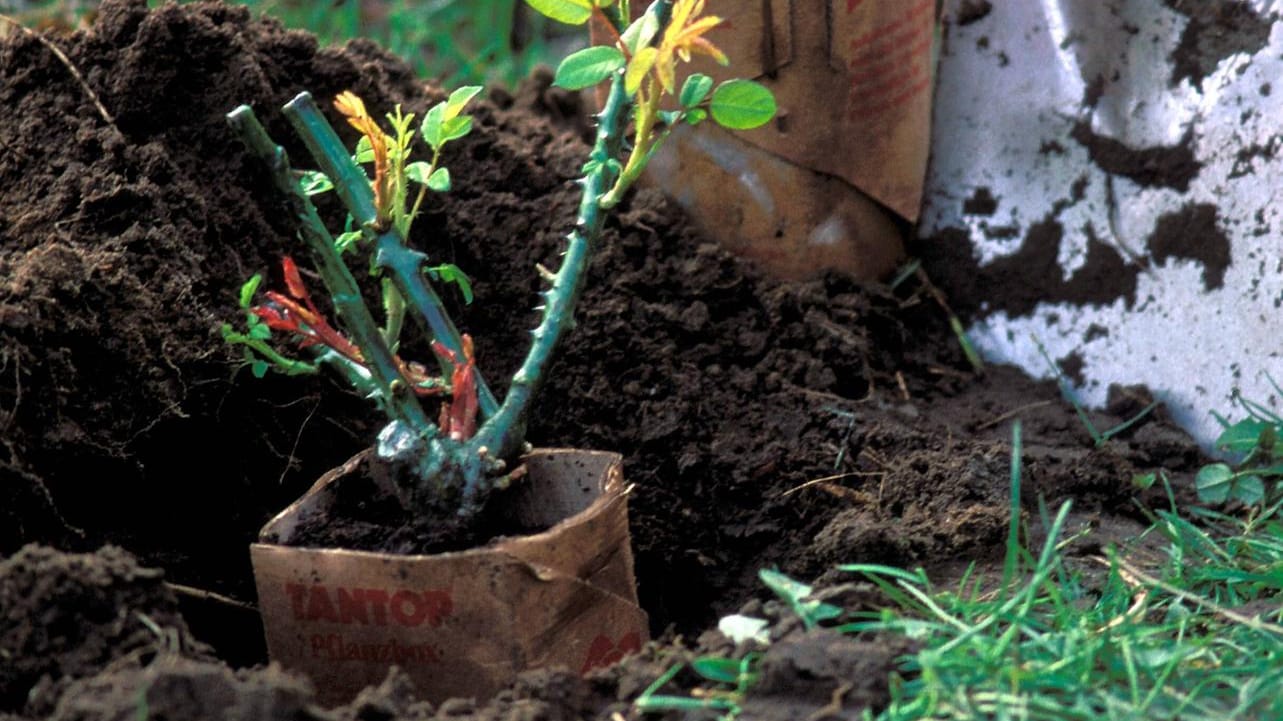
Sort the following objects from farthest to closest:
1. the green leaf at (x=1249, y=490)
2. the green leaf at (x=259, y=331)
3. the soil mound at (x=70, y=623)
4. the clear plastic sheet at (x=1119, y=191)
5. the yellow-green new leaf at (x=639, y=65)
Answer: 1. the clear plastic sheet at (x=1119, y=191)
2. the green leaf at (x=1249, y=490)
3. the green leaf at (x=259, y=331)
4. the yellow-green new leaf at (x=639, y=65)
5. the soil mound at (x=70, y=623)

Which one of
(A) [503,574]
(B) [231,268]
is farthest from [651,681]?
(B) [231,268]

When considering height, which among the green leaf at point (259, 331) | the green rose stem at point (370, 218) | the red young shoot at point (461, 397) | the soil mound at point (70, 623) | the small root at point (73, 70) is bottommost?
the soil mound at point (70, 623)

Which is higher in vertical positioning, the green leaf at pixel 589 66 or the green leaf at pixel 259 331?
the green leaf at pixel 589 66

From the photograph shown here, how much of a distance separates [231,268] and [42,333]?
346mm

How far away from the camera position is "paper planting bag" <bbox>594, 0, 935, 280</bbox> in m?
2.18

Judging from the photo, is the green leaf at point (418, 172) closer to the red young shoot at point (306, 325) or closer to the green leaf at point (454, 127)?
the green leaf at point (454, 127)

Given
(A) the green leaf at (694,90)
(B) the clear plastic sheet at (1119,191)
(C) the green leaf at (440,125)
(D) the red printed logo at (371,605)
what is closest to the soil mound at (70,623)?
(D) the red printed logo at (371,605)

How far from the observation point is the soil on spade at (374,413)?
1258 mm

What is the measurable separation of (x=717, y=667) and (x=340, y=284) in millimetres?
588

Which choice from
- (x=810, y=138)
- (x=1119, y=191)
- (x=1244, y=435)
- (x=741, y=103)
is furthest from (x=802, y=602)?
(x=1119, y=191)

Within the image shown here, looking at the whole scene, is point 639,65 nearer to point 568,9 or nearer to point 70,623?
point 568,9

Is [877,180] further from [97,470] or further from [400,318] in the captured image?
[97,470]

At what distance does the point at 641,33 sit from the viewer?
4.52 ft

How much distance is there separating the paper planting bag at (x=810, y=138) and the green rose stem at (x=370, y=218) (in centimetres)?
81
